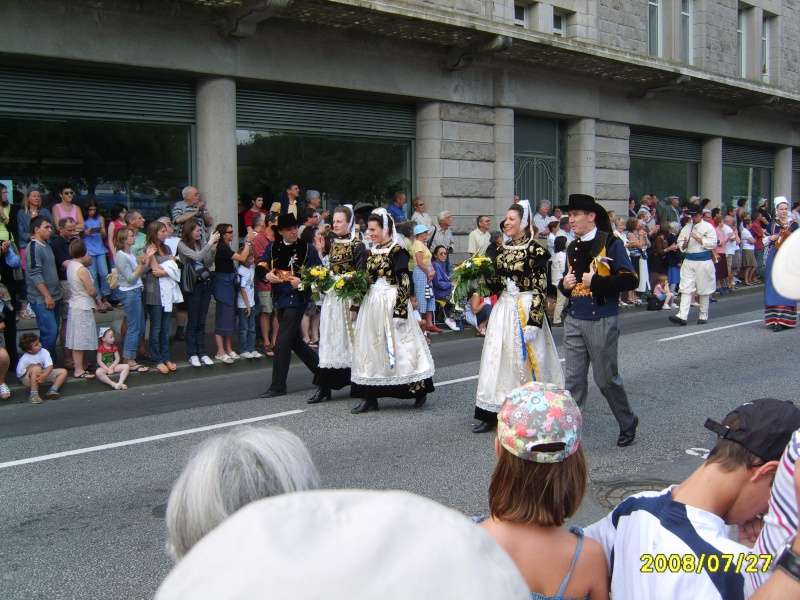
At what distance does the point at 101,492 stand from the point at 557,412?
4.84 m

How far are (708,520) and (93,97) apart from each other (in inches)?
537

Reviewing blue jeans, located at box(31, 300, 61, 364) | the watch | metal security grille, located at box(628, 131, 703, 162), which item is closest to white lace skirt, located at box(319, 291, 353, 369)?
blue jeans, located at box(31, 300, 61, 364)

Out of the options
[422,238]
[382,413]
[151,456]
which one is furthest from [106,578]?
[422,238]

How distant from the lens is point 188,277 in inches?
473

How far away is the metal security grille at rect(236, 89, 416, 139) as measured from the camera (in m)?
16.4

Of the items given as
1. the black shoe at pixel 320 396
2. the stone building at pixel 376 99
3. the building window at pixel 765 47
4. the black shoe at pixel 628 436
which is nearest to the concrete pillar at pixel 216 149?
the stone building at pixel 376 99

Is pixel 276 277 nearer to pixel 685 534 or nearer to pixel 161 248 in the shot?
pixel 161 248

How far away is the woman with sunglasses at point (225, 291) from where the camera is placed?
12.3 m

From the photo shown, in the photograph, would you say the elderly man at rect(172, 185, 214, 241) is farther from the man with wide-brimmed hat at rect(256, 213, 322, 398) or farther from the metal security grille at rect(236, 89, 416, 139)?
the man with wide-brimmed hat at rect(256, 213, 322, 398)

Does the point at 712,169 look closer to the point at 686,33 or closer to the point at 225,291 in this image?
the point at 686,33

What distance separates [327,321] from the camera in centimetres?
989

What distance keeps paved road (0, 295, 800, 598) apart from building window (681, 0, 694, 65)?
54.7ft
